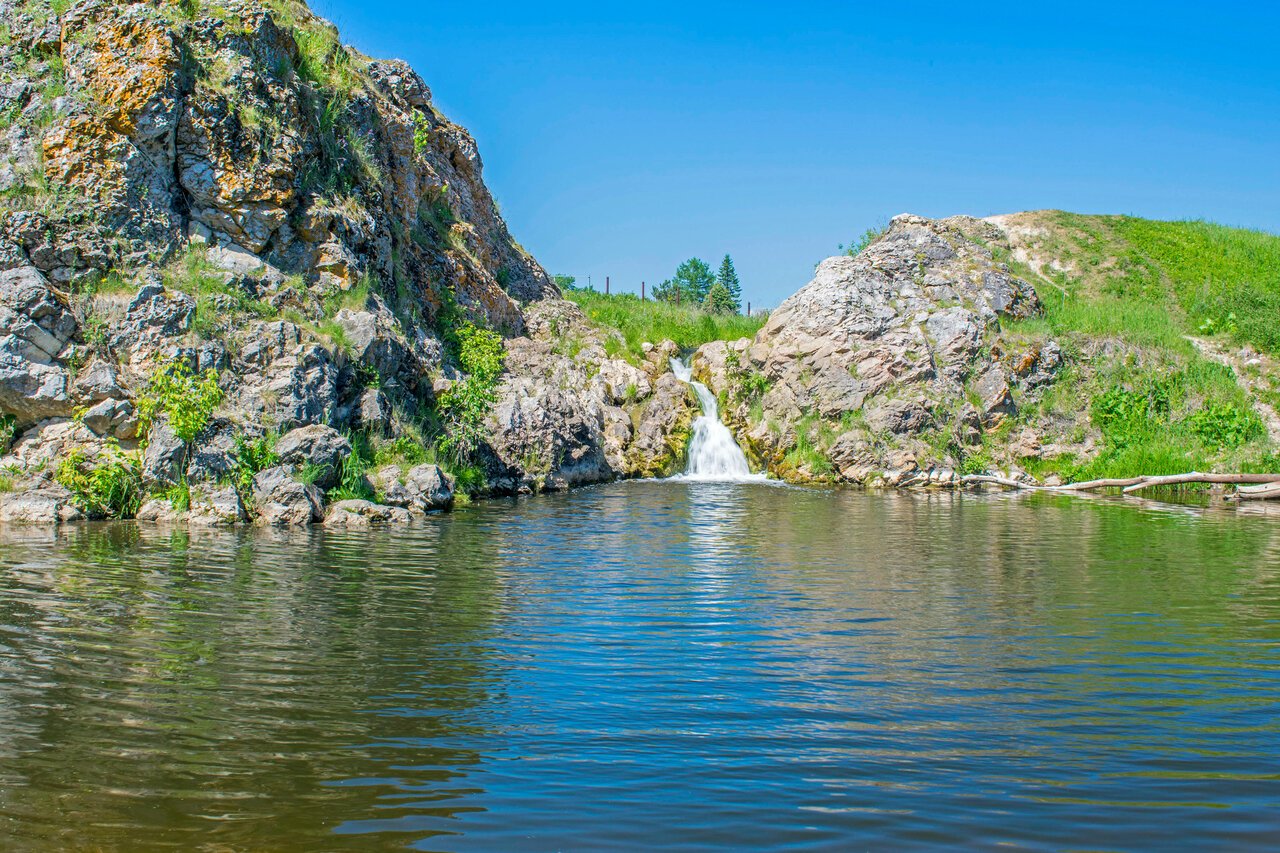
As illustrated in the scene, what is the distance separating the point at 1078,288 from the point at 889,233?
8.60m

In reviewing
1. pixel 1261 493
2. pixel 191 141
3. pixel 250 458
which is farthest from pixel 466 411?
pixel 1261 493

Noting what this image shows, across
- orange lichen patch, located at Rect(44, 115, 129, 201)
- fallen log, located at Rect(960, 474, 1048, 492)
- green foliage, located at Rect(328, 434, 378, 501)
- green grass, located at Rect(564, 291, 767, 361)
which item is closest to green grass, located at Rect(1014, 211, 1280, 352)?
fallen log, located at Rect(960, 474, 1048, 492)

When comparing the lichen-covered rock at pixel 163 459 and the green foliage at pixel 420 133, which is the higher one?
the green foliage at pixel 420 133

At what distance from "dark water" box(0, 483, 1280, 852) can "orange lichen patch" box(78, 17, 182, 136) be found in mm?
10914

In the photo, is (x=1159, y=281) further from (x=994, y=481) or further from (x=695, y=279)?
(x=695, y=279)

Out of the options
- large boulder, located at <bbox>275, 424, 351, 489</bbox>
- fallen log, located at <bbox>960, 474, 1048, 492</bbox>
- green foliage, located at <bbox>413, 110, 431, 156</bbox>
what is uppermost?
green foliage, located at <bbox>413, 110, 431, 156</bbox>

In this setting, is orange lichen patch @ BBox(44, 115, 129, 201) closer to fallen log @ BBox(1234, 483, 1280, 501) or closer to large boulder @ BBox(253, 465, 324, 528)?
large boulder @ BBox(253, 465, 324, 528)

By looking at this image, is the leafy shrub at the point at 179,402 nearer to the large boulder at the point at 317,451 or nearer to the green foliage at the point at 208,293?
the large boulder at the point at 317,451

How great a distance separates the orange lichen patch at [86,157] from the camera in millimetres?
19562

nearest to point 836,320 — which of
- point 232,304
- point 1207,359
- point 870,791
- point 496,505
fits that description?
point 1207,359

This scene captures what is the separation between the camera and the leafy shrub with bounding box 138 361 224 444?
17.3 metres

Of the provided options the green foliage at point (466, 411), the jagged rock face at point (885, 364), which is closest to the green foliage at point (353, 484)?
the green foliage at point (466, 411)

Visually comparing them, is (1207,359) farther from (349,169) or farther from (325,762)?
(325,762)

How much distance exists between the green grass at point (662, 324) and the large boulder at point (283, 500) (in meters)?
18.9
